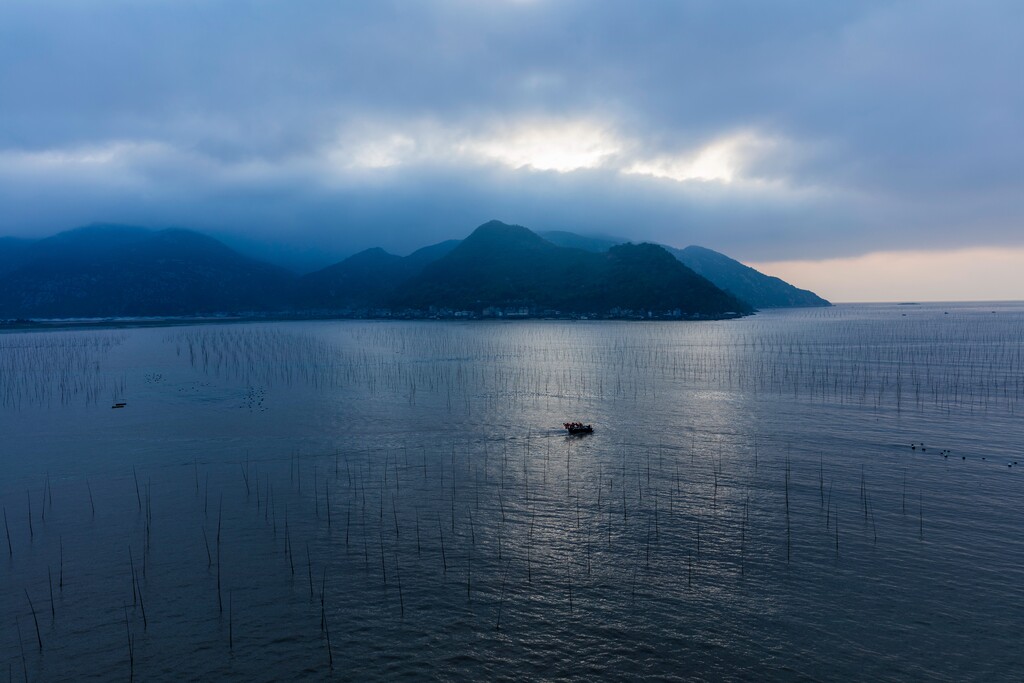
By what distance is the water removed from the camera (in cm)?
1692

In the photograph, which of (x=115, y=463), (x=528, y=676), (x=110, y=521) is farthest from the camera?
(x=115, y=463)

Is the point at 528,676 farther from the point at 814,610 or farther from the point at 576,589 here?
the point at 814,610

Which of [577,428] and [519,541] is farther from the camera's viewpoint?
[577,428]

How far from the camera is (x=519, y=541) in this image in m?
23.9

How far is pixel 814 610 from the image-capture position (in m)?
18.5

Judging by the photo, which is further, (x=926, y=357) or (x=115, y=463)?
(x=926, y=357)

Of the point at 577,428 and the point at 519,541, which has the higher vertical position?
the point at 577,428

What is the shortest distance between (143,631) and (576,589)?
44.7 feet

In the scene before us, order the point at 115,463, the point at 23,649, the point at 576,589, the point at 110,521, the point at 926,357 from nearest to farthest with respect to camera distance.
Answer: the point at 23,649 → the point at 576,589 → the point at 110,521 → the point at 115,463 → the point at 926,357

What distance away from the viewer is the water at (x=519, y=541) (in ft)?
55.5

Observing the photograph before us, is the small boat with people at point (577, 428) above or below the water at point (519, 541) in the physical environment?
above

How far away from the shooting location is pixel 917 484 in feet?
97.2

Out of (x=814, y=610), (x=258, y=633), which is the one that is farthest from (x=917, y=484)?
(x=258, y=633)

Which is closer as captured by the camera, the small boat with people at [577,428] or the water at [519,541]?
the water at [519,541]
